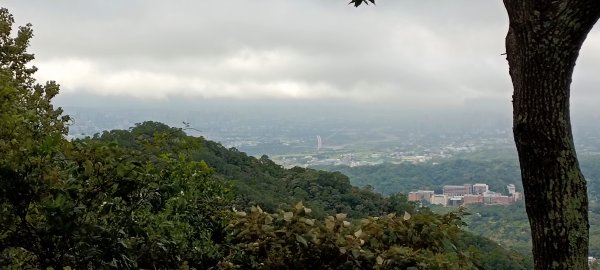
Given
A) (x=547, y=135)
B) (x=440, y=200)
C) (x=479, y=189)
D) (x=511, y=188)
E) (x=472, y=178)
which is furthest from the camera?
(x=472, y=178)

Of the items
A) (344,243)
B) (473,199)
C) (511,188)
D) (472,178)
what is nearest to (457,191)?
(511,188)

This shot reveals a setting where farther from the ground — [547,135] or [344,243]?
[547,135]

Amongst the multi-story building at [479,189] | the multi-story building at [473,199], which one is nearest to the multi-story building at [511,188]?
the multi-story building at [479,189]

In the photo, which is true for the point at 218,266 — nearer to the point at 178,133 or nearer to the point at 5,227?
the point at 178,133

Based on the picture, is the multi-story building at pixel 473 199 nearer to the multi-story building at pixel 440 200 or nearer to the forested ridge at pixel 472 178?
the forested ridge at pixel 472 178

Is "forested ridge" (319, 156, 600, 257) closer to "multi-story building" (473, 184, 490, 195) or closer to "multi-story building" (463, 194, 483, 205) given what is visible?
"multi-story building" (463, 194, 483, 205)

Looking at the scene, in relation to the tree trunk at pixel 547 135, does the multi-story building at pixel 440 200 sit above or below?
below

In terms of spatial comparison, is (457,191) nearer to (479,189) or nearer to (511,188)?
(479,189)

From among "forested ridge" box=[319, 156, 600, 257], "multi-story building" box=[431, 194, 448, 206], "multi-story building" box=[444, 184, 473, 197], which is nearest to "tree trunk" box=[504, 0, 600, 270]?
"forested ridge" box=[319, 156, 600, 257]
